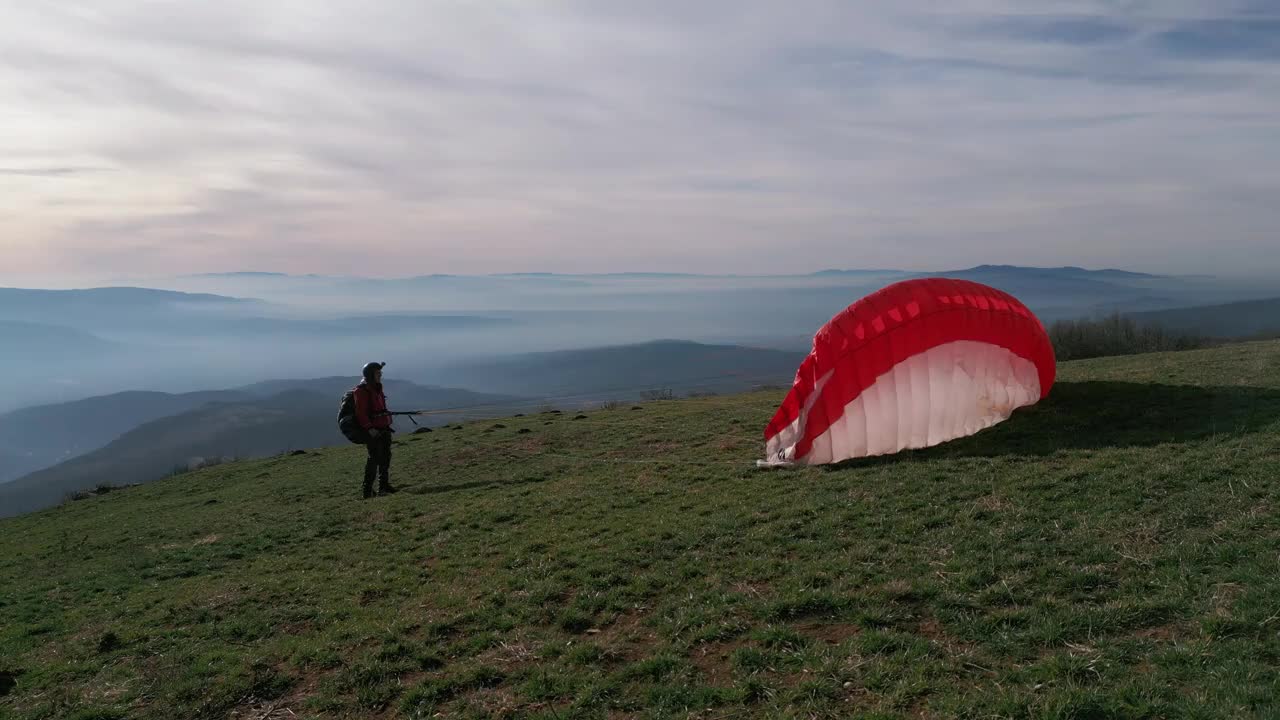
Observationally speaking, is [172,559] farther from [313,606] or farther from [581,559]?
[581,559]

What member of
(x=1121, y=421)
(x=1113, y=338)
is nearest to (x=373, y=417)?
(x=1121, y=421)

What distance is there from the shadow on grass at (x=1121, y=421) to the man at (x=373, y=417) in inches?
461

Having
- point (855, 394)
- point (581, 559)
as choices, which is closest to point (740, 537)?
point (581, 559)

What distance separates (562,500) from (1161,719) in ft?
39.7

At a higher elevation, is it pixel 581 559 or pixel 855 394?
pixel 855 394

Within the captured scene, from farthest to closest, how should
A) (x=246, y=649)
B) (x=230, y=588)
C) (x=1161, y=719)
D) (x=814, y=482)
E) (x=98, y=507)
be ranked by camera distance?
(x=98, y=507), (x=814, y=482), (x=230, y=588), (x=246, y=649), (x=1161, y=719)

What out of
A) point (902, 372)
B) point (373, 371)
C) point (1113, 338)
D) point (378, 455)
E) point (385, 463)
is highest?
point (373, 371)

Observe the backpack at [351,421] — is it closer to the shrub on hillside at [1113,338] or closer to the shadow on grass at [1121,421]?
the shadow on grass at [1121,421]

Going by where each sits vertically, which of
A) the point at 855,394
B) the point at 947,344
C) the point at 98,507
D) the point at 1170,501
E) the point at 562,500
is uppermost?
the point at 947,344

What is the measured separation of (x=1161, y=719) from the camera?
5.53m

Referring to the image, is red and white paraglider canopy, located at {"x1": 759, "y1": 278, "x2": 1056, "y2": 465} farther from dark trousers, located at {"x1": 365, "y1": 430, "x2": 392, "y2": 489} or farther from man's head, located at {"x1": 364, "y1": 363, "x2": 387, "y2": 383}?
dark trousers, located at {"x1": 365, "y1": 430, "x2": 392, "y2": 489}

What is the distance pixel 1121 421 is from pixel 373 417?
17.5 metres

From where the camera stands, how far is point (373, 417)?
1898cm

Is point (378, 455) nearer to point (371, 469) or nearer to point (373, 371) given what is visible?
point (371, 469)
